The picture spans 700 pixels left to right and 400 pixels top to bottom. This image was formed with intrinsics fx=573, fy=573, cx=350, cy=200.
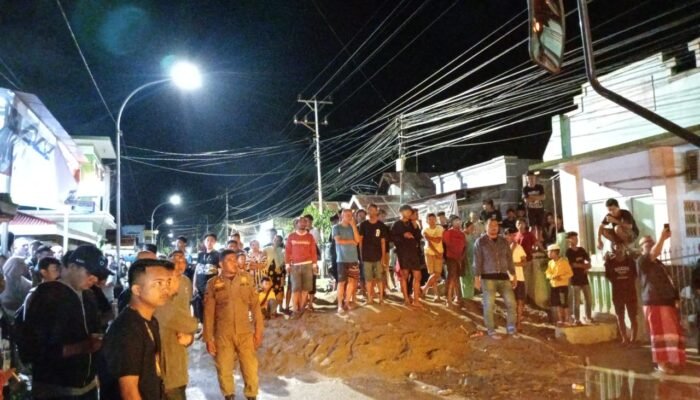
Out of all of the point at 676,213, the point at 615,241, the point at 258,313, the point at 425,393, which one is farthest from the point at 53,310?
the point at 676,213

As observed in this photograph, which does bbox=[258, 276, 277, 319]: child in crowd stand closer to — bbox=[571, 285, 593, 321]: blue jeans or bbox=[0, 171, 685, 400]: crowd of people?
bbox=[0, 171, 685, 400]: crowd of people

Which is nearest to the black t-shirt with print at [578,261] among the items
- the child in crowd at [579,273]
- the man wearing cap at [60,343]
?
the child in crowd at [579,273]

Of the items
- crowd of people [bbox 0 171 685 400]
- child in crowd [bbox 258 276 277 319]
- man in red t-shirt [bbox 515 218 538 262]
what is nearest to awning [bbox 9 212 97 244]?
crowd of people [bbox 0 171 685 400]

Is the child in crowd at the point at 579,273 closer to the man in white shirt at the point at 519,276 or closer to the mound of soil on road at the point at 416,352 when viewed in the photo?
the man in white shirt at the point at 519,276

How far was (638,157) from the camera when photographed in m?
11.6

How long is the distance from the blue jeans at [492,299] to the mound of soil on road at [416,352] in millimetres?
329

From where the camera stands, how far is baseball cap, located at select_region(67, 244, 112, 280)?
4.97m

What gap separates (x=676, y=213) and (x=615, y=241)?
4.92 feet

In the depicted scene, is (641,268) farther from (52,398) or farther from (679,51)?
(52,398)

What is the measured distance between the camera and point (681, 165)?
11.2m

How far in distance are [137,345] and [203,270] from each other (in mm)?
8226

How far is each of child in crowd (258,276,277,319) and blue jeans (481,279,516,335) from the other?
4399 millimetres

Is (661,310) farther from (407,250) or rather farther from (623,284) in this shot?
(407,250)

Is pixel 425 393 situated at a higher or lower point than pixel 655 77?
lower
